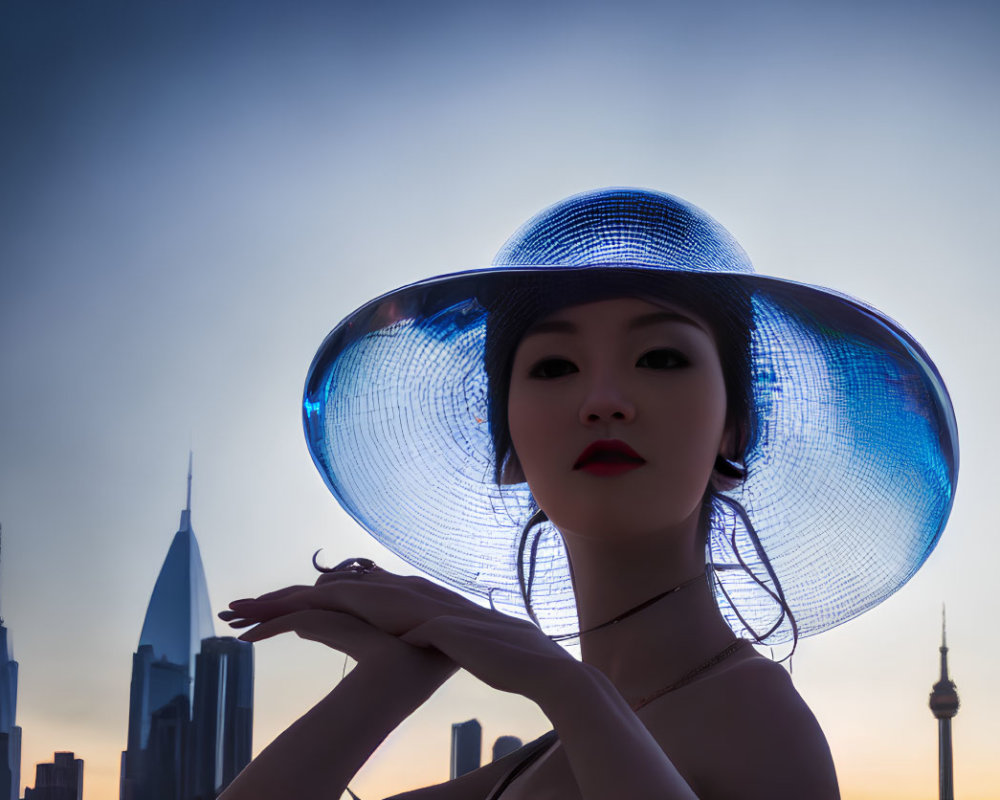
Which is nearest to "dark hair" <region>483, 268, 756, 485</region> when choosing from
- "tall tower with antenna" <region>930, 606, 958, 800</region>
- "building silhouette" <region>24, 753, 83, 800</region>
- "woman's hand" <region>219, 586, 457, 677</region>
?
"woman's hand" <region>219, 586, 457, 677</region>

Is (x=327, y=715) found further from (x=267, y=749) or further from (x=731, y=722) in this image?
(x=731, y=722)

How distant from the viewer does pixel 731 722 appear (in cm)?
148

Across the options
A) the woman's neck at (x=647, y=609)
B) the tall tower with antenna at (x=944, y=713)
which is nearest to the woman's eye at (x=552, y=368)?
the woman's neck at (x=647, y=609)

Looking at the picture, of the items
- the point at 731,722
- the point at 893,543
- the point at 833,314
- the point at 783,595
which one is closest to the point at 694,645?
the point at 731,722

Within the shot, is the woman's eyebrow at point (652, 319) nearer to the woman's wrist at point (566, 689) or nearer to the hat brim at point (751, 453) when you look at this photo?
the hat brim at point (751, 453)

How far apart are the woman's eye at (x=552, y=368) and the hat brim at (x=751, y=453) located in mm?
149

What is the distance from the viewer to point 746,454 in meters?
2.03

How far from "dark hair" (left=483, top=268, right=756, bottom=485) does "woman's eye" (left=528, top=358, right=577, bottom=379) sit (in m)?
0.10

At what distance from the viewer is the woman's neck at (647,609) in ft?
5.61

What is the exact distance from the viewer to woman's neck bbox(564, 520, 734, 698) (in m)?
1.71

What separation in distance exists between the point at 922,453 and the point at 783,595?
1.29 feet

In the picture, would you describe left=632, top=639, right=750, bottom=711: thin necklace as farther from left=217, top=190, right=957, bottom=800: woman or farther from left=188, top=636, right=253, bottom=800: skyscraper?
left=188, top=636, right=253, bottom=800: skyscraper

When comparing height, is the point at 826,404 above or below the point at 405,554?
above

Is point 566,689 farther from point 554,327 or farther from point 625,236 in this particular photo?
point 625,236
